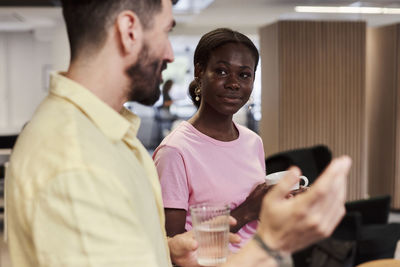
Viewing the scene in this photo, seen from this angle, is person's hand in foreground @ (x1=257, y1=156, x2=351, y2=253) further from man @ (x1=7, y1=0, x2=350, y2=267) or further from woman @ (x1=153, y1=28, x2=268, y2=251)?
woman @ (x1=153, y1=28, x2=268, y2=251)

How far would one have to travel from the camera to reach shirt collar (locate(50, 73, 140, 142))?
36.9 inches

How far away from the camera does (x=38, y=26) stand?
1311 cm

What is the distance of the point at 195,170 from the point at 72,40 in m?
0.76

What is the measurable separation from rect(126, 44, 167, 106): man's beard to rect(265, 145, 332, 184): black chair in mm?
3162

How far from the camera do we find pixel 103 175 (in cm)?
83

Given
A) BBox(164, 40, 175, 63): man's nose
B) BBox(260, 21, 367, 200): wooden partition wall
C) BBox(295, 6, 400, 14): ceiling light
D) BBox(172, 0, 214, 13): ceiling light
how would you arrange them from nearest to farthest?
1. BBox(164, 40, 175, 63): man's nose
2. BBox(260, 21, 367, 200): wooden partition wall
3. BBox(295, 6, 400, 14): ceiling light
4. BBox(172, 0, 214, 13): ceiling light

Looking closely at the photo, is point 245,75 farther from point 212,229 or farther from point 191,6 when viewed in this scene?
point 191,6

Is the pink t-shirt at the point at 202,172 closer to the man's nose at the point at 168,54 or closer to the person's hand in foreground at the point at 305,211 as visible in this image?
the man's nose at the point at 168,54

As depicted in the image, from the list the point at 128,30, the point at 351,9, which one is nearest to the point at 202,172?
the point at 128,30

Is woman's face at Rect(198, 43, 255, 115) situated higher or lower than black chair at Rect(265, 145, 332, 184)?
higher

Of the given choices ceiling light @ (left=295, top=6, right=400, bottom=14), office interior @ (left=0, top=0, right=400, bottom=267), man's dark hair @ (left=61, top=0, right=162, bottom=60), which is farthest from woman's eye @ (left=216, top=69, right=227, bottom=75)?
ceiling light @ (left=295, top=6, right=400, bottom=14)

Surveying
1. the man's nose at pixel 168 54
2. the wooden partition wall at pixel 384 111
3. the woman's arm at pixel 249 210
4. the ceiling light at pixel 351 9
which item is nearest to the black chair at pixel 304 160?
the wooden partition wall at pixel 384 111

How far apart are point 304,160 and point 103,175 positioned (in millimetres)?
3965

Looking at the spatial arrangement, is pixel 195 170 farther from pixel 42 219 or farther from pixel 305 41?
pixel 305 41
